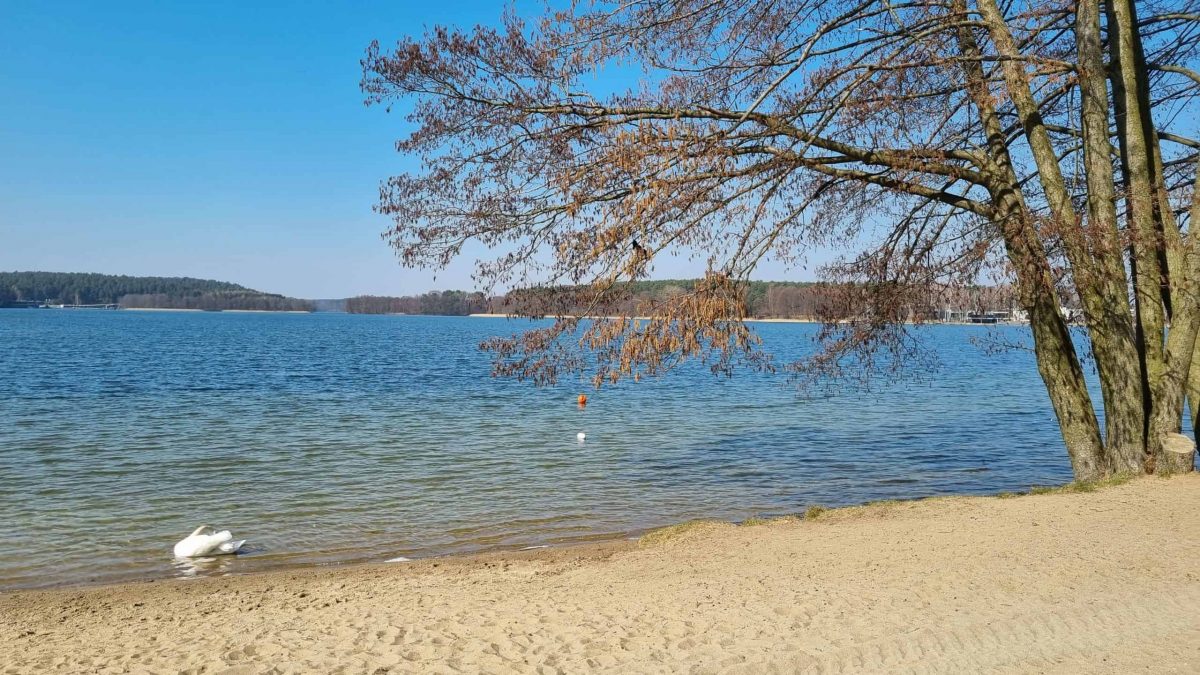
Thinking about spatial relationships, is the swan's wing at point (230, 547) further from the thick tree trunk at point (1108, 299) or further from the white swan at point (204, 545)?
the thick tree trunk at point (1108, 299)

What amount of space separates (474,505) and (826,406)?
52.1 feet

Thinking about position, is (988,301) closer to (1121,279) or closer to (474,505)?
(1121,279)

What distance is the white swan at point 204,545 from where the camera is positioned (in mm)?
10133

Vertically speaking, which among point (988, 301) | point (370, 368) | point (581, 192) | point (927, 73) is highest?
point (927, 73)

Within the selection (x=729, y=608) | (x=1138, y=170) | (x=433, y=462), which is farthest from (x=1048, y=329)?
(x=433, y=462)

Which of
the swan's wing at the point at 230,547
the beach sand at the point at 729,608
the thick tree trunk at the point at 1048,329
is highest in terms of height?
the thick tree trunk at the point at 1048,329

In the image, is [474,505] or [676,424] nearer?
[474,505]

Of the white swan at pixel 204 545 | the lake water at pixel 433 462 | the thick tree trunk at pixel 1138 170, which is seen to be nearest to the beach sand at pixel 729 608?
the white swan at pixel 204 545

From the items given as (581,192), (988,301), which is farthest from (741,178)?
(988,301)

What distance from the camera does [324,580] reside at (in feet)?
29.0

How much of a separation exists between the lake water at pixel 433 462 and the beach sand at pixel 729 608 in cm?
209

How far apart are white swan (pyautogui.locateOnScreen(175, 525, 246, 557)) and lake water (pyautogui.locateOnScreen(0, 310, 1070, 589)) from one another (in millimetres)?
185

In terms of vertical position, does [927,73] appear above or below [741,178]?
above

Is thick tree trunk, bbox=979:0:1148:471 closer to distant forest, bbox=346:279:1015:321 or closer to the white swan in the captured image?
distant forest, bbox=346:279:1015:321
